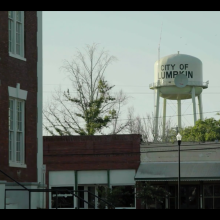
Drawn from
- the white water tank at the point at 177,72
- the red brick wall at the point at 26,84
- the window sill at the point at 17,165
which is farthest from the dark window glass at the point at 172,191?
the window sill at the point at 17,165

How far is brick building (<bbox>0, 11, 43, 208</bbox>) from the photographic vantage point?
18234 millimetres

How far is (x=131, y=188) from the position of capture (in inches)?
1575

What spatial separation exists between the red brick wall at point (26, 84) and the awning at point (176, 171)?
1971cm

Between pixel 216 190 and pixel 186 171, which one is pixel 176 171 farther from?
pixel 216 190

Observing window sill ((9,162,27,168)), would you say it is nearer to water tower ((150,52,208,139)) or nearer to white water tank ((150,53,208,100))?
water tower ((150,52,208,139))

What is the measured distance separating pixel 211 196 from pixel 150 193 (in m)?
5.00

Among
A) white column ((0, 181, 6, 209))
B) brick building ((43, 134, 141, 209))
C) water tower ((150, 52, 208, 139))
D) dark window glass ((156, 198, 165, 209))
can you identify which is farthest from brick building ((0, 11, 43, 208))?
water tower ((150, 52, 208, 139))

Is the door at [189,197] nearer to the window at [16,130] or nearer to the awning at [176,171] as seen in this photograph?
the awning at [176,171]

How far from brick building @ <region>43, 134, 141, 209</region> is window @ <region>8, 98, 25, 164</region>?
20979 millimetres

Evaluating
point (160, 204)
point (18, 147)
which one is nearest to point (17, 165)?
point (18, 147)

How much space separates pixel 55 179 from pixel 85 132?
10.3m

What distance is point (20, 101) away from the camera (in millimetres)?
19422

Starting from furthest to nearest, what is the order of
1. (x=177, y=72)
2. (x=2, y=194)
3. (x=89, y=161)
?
(x=177, y=72) < (x=89, y=161) < (x=2, y=194)

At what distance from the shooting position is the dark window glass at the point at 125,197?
127 ft
